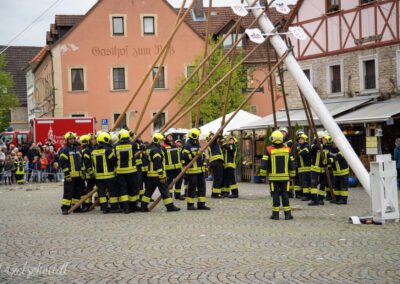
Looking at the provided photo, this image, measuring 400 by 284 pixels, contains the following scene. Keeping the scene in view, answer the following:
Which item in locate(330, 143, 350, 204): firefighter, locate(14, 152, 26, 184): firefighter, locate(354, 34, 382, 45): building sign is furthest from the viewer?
locate(14, 152, 26, 184): firefighter

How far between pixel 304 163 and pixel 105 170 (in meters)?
5.24

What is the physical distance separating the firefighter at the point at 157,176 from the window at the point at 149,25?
1389 inches

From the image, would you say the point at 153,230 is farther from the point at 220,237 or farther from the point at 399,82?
the point at 399,82

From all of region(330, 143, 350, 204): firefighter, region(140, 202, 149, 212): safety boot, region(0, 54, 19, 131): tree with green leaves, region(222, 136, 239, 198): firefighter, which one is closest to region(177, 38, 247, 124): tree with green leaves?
region(0, 54, 19, 131): tree with green leaves

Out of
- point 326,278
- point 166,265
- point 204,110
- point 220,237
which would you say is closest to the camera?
point 326,278

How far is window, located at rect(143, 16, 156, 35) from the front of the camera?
2093 inches

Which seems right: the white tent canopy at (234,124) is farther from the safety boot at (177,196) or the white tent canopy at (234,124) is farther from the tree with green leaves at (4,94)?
the tree with green leaves at (4,94)

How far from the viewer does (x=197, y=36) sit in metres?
54.0

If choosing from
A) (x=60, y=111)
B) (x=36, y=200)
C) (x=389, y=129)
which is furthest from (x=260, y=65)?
(x=36, y=200)

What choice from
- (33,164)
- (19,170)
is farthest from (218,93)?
(19,170)

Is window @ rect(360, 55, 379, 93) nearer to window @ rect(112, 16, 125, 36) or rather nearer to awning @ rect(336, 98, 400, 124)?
awning @ rect(336, 98, 400, 124)

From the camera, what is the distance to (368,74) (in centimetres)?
3219

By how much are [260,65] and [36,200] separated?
31653 mm

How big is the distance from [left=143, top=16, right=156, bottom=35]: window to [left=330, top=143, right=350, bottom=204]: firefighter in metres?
34.9
